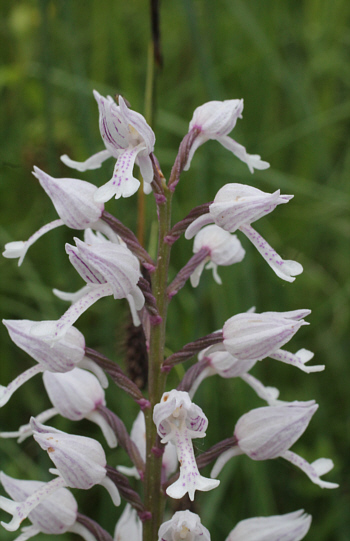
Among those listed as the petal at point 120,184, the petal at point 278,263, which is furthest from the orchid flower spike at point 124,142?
the petal at point 278,263

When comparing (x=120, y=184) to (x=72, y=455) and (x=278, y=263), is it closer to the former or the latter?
(x=278, y=263)

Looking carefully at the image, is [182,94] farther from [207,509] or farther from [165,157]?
[207,509]

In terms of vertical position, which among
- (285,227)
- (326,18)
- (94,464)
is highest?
(326,18)

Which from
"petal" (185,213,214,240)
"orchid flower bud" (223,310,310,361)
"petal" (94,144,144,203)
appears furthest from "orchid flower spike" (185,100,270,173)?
"orchid flower bud" (223,310,310,361)

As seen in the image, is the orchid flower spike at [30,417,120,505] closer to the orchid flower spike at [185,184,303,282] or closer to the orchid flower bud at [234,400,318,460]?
the orchid flower bud at [234,400,318,460]

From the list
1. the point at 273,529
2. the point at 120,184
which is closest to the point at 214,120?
the point at 120,184

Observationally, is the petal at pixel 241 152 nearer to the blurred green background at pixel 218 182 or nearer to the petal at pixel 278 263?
the petal at pixel 278 263

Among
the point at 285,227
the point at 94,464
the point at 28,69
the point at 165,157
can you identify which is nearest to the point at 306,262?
the point at 285,227
